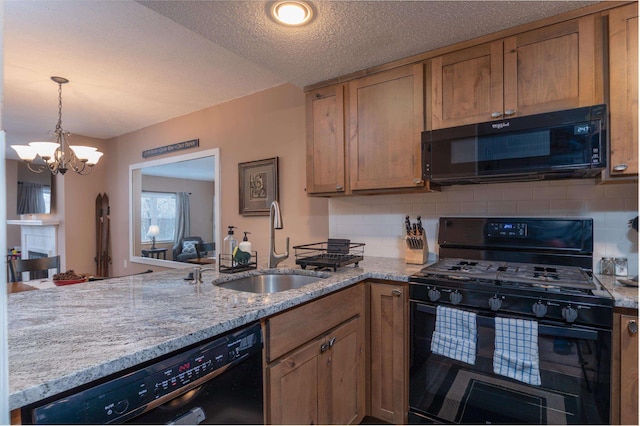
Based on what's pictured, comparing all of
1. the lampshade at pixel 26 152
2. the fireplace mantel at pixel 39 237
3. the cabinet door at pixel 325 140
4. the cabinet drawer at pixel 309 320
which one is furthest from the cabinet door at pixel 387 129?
the fireplace mantel at pixel 39 237

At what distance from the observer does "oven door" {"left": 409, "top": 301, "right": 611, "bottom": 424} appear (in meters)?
1.33

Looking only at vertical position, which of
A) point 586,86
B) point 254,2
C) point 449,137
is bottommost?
point 449,137

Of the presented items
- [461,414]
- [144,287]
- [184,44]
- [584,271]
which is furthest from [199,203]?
[584,271]

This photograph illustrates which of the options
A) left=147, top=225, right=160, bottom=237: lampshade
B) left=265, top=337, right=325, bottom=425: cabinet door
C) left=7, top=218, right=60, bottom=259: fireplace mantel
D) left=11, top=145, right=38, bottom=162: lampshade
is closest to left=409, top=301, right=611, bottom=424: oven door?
left=265, top=337, right=325, bottom=425: cabinet door

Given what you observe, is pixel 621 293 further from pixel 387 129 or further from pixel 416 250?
pixel 387 129

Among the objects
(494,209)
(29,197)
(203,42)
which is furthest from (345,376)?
(29,197)

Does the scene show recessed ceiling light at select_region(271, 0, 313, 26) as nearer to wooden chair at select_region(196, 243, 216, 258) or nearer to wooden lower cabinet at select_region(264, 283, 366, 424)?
wooden lower cabinet at select_region(264, 283, 366, 424)

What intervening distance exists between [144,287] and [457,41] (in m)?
2.11

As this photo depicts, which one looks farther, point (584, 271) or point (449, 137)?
point (449, 137)

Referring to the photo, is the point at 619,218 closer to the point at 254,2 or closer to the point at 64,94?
the point at 254,2

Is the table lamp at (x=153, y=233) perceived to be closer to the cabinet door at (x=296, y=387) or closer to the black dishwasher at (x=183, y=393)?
the cabinet door at (x=296, y=387)

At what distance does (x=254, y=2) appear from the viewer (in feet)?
4.93

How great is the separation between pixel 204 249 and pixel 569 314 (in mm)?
3749

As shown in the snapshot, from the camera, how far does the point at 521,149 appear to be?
1.71 m
